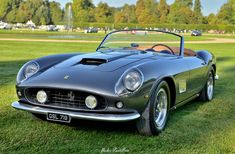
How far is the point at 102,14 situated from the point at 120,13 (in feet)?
19.2

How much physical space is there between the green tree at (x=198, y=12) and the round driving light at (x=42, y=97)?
374 feet

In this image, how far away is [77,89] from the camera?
167 inches

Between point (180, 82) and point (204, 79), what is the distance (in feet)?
4.66

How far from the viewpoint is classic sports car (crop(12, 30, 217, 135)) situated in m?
4.20

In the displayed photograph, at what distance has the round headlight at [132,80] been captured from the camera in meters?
4.25

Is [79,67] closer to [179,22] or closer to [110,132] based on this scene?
[110,132]

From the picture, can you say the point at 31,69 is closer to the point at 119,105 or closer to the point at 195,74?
the point at 119,105

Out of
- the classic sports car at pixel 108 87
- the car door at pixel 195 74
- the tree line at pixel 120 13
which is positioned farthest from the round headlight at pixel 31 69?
the tree line at pixel 120 13

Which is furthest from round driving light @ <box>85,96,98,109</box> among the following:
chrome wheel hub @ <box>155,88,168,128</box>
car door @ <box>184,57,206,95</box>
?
car door @ <box>184,57,206,95</box>

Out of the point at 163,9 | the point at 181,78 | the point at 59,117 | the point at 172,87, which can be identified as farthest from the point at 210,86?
the point at 163,9

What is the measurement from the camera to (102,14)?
121875 mm

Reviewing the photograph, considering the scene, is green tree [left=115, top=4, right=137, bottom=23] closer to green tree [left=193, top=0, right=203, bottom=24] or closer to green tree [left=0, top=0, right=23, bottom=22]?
green tree [left=193, top=0, right=203, bottom=24]

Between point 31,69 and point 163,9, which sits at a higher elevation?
point 163,9

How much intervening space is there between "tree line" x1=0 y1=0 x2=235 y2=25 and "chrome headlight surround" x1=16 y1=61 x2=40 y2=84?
100532 millimetres
